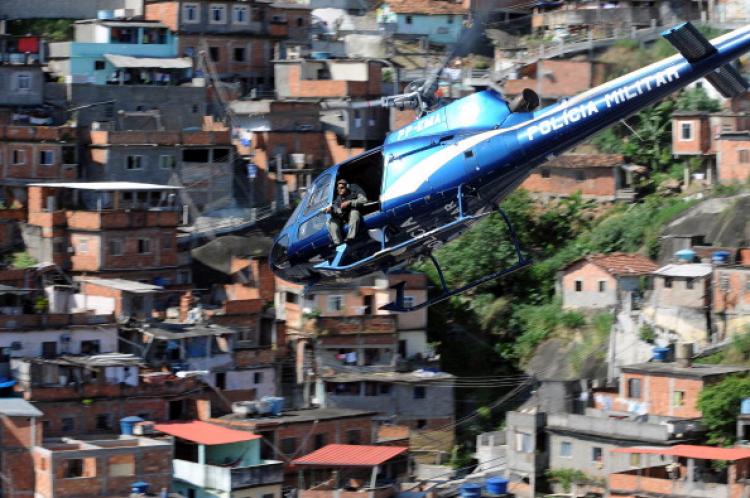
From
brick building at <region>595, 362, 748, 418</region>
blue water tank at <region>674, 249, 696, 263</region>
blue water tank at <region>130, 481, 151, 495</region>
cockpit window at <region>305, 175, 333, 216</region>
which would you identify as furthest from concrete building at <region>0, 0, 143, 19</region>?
cockpit window at <region>305, 175, 333, 216</region>

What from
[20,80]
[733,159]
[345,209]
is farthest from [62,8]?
[345,209]

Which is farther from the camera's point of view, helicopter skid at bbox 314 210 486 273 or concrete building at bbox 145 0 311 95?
concrete building at bbox 145 0 311 95

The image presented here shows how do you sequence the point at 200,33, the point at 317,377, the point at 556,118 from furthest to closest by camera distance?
1. the point at 200,33
2. the point at 317,377
3. the point at 556,118

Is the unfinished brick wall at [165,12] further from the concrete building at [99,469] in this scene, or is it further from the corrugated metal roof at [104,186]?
the concrete building at [99,469]

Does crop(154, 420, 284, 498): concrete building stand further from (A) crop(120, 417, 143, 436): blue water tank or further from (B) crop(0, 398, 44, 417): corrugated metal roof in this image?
(B) crop(0, 398, 44, 417): corrugated metal roof

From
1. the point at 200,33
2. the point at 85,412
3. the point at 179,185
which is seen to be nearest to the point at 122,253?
the point at 179,185

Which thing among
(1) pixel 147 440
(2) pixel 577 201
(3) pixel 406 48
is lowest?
(1) pixel 147 440

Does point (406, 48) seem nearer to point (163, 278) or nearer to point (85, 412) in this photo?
point (163, 278)
